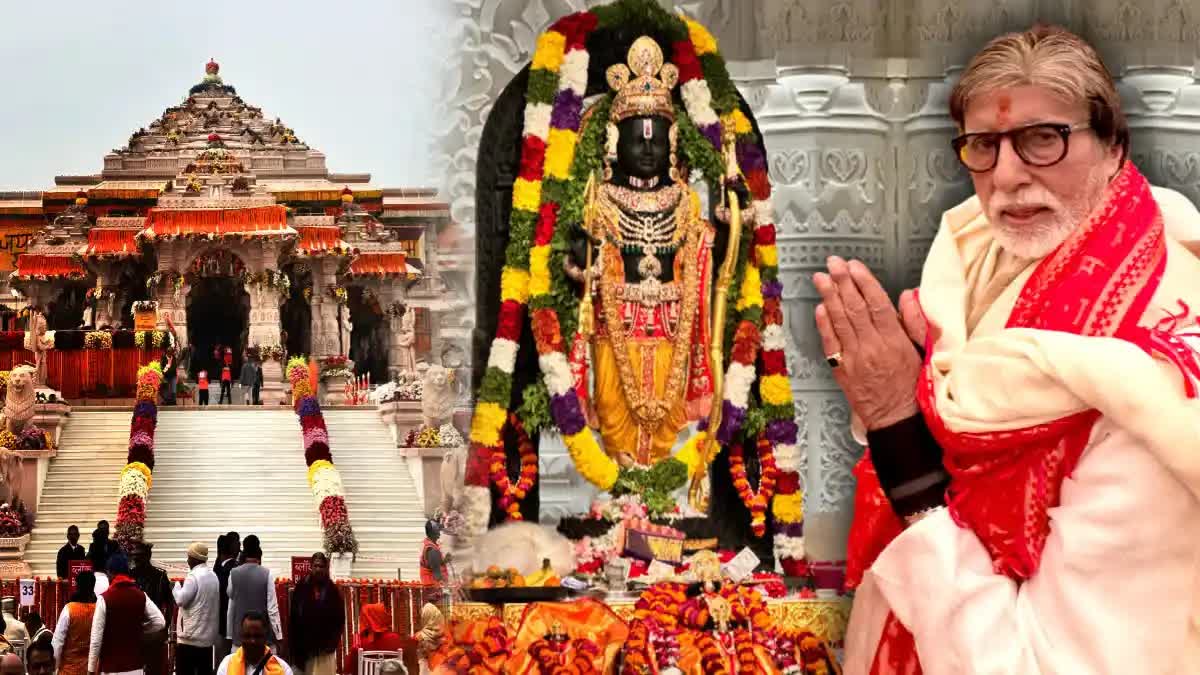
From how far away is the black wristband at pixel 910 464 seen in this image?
2377 millimetres

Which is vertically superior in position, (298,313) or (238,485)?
(298,313)

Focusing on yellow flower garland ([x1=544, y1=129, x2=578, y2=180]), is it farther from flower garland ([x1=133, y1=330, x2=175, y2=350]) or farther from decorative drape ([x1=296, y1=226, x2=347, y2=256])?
decorative drape ([x1=296, y1=226, x2=347, y2=256])

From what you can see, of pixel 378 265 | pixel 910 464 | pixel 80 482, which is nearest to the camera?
pixel 910 464

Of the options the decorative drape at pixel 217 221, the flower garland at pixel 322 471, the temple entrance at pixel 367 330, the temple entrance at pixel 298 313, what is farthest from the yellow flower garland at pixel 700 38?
the temple entrance at pixel 298 313

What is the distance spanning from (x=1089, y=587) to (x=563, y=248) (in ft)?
9.56

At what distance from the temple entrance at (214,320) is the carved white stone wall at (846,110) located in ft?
79.5

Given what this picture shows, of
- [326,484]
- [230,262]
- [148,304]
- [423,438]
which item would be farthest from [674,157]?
[230,262]

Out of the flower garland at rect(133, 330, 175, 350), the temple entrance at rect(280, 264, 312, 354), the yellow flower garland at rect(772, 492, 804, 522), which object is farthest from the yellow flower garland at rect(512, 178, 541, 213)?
the temple entrance at rect(280, 264, 312, 354)

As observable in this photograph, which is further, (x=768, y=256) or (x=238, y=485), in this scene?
(x=238, y=485)

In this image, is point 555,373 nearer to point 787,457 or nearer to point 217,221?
point 787,457

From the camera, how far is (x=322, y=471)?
2042 cm

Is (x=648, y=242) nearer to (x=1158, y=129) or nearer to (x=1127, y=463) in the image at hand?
(x=1158, y=129)

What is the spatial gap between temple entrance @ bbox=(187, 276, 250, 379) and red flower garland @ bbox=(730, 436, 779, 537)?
24079 millimetres

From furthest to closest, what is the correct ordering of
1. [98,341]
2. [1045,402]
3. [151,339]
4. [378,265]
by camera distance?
[378,265] < [98,341] < [151,339] < [1045,402]
